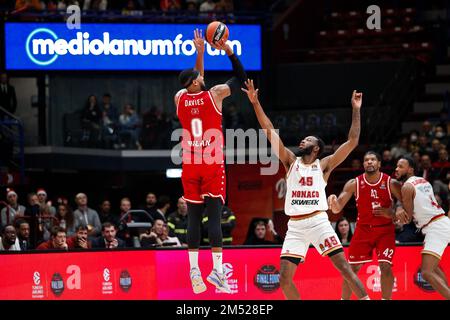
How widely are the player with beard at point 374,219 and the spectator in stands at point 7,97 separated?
40.6ft

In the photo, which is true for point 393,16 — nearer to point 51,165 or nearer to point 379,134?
point 379,134

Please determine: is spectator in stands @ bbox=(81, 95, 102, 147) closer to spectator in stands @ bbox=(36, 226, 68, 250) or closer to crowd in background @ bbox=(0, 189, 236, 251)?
crowd in background @ bbox=(0, 189, 236, 251)

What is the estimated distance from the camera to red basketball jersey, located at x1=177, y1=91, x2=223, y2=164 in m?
10.6

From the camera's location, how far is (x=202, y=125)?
1062cm

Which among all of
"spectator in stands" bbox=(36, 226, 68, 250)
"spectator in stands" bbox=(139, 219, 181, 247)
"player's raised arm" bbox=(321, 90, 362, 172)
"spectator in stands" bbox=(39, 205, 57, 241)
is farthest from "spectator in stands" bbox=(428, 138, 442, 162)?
"player's raised arm" bbox=(321, 90, 362, 172)

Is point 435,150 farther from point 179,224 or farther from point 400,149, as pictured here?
point 179,224

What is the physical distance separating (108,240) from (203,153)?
5042 mm

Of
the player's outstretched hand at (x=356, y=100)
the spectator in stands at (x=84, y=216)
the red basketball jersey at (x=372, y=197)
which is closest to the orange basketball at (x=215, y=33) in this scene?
the player's outstretched hand at (x=356, y=100)

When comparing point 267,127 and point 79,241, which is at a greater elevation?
point 267,127

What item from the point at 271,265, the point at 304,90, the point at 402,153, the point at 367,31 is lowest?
the point at 271,265

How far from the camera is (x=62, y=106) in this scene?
24109 mm

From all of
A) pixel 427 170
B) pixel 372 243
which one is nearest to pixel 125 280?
pixel 372 243
